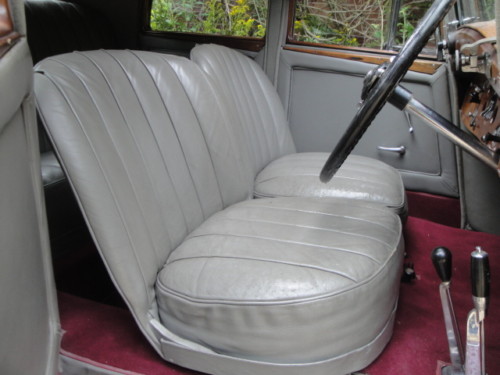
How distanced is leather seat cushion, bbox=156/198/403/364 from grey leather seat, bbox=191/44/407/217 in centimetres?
45

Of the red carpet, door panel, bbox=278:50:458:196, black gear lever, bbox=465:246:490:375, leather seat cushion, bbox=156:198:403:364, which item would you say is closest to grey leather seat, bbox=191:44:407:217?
door panel, bbox=278:50:458:196

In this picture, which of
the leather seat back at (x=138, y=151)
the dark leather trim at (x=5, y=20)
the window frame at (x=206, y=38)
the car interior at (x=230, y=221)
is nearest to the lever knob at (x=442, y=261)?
the car interior at (x=230, y=221)

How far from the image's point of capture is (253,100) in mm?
2008

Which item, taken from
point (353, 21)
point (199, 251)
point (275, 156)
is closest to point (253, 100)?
point (275, 156)

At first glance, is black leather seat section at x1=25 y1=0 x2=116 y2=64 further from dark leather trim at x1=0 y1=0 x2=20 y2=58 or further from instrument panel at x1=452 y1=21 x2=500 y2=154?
instrument panel at x1=452 y1=21 x2=500 y2=154

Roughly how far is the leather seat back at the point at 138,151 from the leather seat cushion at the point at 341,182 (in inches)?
8.6

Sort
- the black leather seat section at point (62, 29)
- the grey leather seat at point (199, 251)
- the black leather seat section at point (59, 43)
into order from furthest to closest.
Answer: the black leather seat section at point (62, 29), the black leather seat section at point (59, 43), the grey leather seat at point (199, 251)

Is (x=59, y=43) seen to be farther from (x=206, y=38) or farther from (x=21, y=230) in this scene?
(x=21, y=230)

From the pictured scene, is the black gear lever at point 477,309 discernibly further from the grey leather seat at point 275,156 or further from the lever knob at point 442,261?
the grey leather seat at point 275,156

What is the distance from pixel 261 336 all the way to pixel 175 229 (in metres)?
0.40

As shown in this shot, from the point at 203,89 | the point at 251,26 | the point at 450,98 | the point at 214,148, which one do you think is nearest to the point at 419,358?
the point at 214,148

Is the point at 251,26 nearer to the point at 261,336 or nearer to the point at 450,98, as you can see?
the point at 450,98

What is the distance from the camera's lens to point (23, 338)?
79 cm

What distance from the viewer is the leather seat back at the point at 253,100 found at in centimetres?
179
